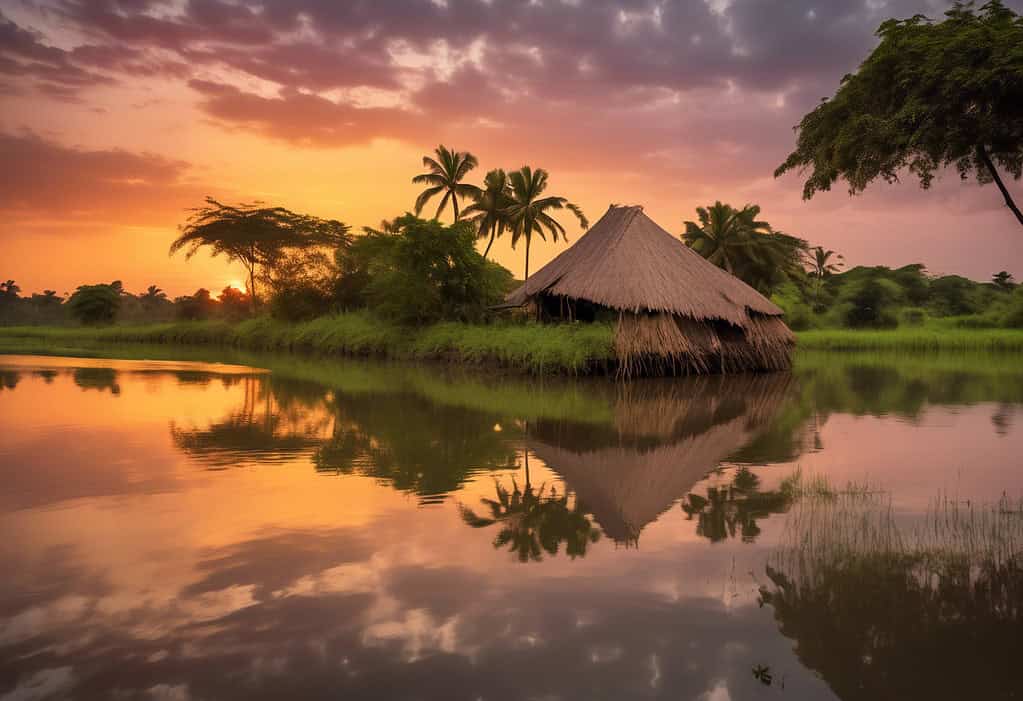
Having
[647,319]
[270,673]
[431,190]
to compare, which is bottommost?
[270,673]

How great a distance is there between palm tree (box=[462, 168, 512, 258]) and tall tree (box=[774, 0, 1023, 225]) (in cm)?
2946

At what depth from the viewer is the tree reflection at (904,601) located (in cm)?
360

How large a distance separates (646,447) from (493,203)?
A: 3101cm

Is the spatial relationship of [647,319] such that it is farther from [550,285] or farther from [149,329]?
[149,329]

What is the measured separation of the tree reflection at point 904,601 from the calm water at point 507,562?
0.02 metres

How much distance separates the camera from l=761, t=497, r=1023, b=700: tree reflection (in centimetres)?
360

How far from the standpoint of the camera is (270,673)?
11.7 ft

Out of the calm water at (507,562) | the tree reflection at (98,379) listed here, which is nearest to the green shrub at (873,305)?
the calm water at (507,562)

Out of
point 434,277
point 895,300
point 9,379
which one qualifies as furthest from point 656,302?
point 895,300

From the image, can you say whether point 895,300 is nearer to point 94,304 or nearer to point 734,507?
point 734,507

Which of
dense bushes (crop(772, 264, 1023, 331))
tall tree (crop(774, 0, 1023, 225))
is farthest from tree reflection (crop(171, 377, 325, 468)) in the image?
dense bushes (crop(772, 264, 1023, 331))

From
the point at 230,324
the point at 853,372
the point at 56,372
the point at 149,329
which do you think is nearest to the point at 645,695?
the point at 56,372

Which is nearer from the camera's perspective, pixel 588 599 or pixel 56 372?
pixel 588 599

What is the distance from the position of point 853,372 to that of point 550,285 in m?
11.0
